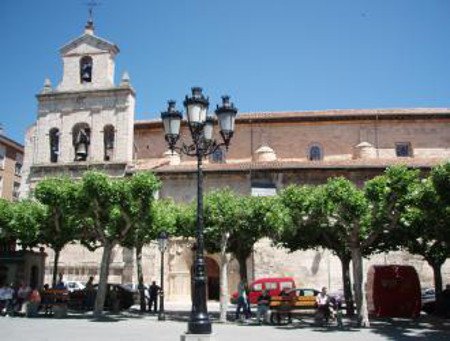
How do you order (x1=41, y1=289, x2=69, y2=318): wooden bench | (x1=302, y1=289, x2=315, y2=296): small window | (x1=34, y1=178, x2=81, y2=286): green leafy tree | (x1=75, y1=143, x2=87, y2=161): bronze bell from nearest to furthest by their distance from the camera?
1. (x1=34, y1=178, x2=81, y2=286): green leafy tree
2. (x1=41, y1=289, x2=69, y2=318): wooden bench
3. (x1=302, y1=289, x2=315, y2=296): small window
4. (x1=75, y1=143, x2=87, y2=161): bronze bell

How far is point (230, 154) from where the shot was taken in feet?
108

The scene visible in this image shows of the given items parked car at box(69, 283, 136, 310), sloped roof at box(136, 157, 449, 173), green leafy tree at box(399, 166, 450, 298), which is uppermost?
sloped roof at box(136, 157, 449, 173)

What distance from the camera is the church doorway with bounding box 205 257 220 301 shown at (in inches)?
1233

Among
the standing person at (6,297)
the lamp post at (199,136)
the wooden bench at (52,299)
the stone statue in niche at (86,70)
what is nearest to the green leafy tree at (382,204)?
the lamp post at (199,136)

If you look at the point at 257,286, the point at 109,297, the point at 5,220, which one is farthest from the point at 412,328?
the point at 5,220

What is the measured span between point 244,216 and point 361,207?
496 centimetres

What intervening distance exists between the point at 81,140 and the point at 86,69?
4.36m

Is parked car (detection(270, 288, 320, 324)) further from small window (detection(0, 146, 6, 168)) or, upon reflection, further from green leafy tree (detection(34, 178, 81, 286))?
small window (detection(0, 146, 6, 168))

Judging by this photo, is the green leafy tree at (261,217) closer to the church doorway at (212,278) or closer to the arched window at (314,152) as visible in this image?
the church doorway at (212,278)

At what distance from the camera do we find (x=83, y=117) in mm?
31078

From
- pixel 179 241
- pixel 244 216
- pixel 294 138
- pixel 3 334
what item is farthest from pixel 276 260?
pixel 3 334

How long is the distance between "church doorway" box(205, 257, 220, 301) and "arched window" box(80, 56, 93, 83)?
13.2m

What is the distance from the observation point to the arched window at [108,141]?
30.7 meters

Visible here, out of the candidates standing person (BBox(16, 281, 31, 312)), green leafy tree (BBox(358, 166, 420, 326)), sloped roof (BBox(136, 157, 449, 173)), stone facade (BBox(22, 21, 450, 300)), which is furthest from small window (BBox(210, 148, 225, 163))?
green leafy tree (BBox(358, 166, 420, 326))
